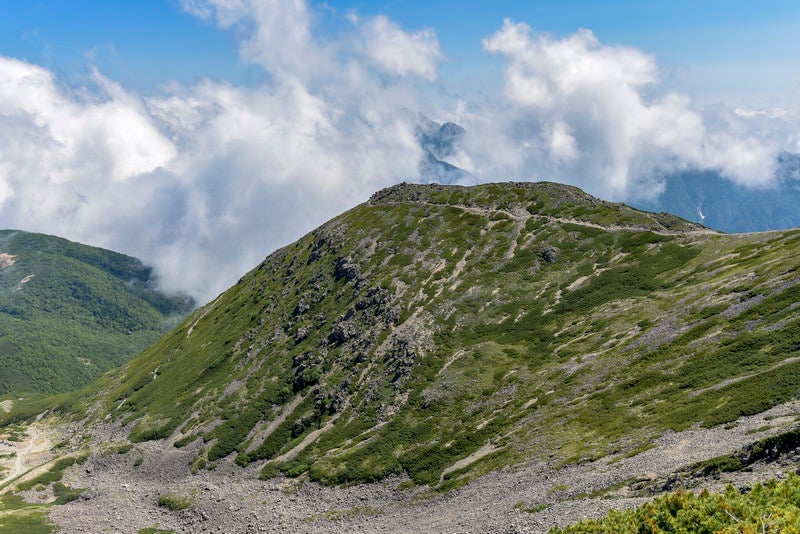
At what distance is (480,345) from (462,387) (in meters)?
14.7

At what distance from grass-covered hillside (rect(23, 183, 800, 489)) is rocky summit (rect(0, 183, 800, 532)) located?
1.96ft

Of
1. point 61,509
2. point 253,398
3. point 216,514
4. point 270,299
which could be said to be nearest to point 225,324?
point 270,299

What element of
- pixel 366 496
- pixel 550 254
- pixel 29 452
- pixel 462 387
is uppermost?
pixel 550 254

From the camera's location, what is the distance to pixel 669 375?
81062mm

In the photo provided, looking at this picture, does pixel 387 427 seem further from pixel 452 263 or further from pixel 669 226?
pixel 669 226

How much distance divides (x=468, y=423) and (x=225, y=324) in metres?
125

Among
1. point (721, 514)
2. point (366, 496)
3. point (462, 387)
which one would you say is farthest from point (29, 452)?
point (721, 514)

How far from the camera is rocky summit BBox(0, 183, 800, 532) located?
66.4m

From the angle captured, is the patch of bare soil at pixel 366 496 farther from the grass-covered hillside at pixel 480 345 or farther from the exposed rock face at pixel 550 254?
the exposed rock face at pixel 550 254

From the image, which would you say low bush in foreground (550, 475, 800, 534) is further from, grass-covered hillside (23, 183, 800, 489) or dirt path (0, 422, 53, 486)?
dirt path (0, 422, 53, 486)

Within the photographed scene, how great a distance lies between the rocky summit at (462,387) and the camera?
66438 millimetres

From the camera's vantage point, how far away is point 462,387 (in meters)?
109

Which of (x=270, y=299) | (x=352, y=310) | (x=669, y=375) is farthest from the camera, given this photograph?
(x=270, y=299)

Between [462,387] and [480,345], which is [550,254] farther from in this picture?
[462,387]
